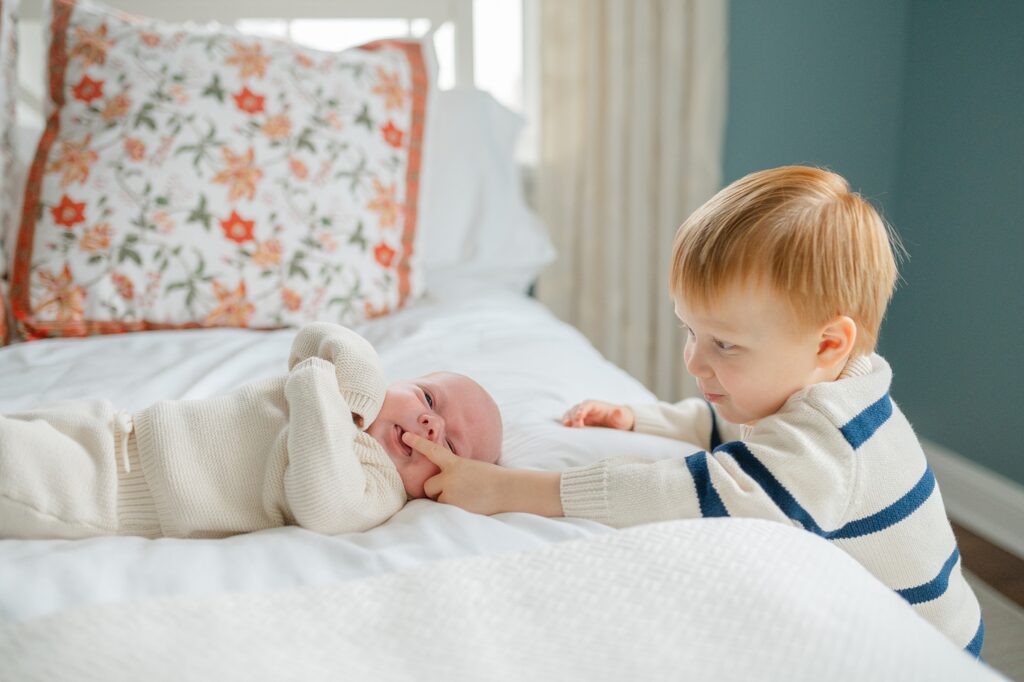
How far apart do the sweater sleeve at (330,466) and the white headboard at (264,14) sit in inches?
62.1

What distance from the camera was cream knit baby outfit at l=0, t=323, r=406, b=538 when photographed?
2.64ft

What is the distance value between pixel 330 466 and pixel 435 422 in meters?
0.18

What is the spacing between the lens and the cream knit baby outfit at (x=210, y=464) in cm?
80

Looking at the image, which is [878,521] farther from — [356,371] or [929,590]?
[356,371]

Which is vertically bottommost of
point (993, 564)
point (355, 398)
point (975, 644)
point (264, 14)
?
point (993, 564)

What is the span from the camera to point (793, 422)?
2.87 ft

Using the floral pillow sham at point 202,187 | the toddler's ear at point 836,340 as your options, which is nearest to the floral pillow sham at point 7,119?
the floral pillow sham at point 202,187

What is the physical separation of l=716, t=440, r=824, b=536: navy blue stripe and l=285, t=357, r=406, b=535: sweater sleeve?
13.5 inches

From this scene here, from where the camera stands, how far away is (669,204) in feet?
7.32

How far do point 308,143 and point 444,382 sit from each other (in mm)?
747

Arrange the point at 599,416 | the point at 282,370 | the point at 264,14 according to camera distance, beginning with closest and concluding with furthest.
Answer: the point at 599,416 → the point at 282,370 → the point at 264,14

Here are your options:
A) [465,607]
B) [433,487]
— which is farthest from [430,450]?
[465,607]

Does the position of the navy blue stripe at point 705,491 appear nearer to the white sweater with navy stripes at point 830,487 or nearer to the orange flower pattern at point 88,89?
the white sweater with navy stripes at point 830,487

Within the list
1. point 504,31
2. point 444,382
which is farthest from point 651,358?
point 444,382
